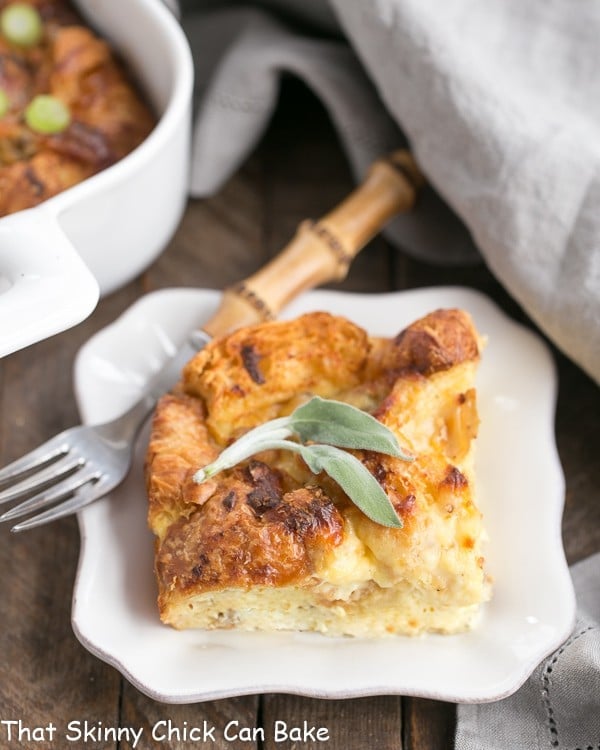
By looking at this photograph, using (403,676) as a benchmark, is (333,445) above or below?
above

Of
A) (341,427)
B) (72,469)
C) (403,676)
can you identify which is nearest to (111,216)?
(72,469)

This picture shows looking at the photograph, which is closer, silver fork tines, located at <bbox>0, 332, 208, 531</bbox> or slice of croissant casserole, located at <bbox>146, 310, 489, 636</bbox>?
slice of croissant casserole, located at <bbox>146, 310, 489, 636</bbox>

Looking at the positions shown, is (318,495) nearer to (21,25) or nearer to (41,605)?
(41,605)

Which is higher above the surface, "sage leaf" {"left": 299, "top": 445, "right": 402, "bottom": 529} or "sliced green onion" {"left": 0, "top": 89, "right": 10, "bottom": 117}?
"sliced green onion" {"left": 0, "top": 89, "right": 10, "bottom": 117}

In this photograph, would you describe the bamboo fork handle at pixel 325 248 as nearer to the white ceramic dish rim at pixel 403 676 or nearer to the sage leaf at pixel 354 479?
the white ceramic dish rim at pixel 403 676

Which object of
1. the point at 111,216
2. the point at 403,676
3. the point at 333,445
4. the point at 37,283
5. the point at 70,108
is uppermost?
the point at 37,283

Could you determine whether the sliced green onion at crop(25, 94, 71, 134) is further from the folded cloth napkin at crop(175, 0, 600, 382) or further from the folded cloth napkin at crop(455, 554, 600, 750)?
the folded cloth napkin at crop(455, 554, 600, 750)

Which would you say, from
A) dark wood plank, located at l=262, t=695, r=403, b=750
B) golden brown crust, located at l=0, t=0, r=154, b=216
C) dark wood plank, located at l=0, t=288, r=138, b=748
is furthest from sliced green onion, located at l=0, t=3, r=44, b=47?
dark wood plank, located at l=262, t=695, r=403, b=750
